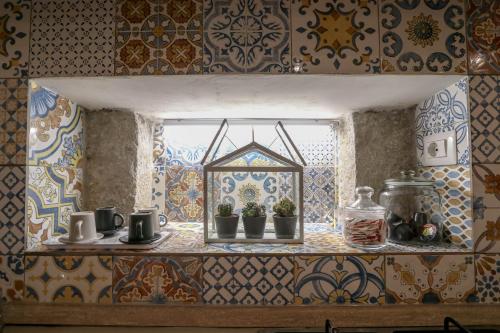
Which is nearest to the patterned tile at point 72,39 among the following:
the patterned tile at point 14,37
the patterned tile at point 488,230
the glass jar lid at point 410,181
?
the patterned tile at point 14,37

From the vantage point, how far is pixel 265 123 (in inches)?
37.8

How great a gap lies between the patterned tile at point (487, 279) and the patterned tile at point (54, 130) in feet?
3.49

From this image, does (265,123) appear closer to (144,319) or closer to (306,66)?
Result: (306,66)

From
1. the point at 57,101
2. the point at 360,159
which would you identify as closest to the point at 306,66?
the point at 360,159

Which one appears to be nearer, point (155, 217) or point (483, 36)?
point (483, 36)

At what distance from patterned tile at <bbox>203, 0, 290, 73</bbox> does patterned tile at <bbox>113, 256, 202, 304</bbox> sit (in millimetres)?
465

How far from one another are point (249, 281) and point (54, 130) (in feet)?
2.10

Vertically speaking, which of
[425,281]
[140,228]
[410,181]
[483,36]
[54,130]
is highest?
[483,36]

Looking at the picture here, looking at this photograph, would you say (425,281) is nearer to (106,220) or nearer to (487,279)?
(487,279)

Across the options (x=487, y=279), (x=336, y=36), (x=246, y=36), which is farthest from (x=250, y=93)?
(x=487, y=279)

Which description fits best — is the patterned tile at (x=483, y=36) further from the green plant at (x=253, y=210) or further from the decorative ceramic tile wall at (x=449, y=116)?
the green plant at (x=253, y=210)

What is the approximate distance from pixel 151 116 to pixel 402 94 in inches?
31.0

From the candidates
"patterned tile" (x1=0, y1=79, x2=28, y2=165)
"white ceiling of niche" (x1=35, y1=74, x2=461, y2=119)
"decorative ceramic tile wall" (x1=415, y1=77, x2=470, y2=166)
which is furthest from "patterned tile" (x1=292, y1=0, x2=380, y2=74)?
"patterned tile" (x1=0, y1=79, x2=28, y2=165)

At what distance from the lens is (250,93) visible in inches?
29.9
